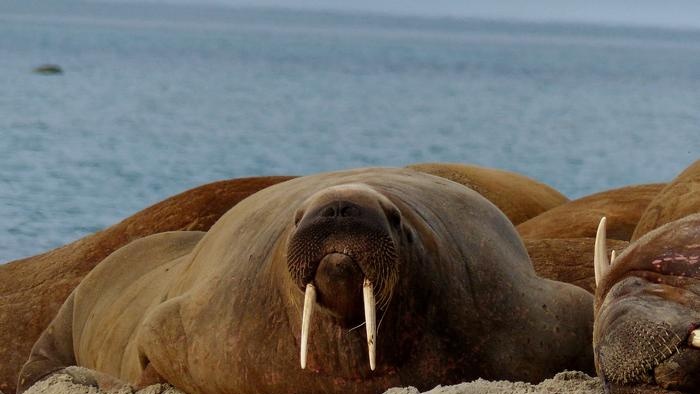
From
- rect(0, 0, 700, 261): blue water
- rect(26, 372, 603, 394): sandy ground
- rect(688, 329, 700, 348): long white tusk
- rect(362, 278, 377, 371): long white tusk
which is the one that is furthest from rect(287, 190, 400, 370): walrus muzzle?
rect(0, 0, 700, 261): blue water

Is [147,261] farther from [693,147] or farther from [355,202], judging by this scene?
[693,147]

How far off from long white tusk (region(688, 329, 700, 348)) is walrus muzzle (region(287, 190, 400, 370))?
3.20 ft

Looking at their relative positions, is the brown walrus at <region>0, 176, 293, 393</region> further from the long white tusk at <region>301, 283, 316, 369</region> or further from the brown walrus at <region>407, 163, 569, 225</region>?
the long white tusk at <region>301, 283, 316, 369</region>

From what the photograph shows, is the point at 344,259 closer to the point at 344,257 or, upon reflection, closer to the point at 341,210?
the point at 344,257

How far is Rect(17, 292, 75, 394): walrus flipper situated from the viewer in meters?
6.53

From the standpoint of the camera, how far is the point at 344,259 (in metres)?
4.41

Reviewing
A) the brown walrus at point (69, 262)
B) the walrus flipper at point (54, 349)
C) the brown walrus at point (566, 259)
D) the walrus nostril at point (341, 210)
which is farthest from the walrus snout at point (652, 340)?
the brown walrus at point (69, 262)

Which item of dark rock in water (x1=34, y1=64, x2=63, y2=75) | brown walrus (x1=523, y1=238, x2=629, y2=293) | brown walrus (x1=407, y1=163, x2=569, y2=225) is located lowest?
dark rock in water (x1=34, y1=64, x2=63, y2=75)

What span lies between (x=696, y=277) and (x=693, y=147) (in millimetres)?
27681

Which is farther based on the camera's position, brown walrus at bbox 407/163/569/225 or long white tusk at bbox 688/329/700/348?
brown walrus at bbox 407/163/569/225

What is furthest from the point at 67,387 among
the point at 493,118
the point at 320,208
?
the point at 493,118

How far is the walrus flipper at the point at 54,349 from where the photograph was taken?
6.53 metres

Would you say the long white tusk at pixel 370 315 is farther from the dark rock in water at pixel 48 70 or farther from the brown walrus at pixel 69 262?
the dark rock in water at pixel 48 70

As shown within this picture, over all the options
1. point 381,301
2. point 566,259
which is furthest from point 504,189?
point 381,301
